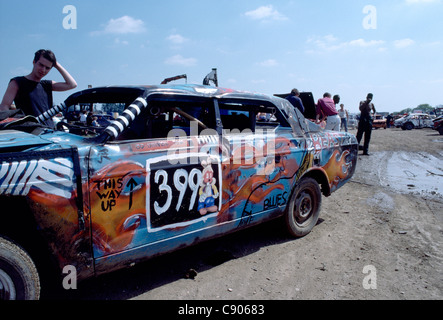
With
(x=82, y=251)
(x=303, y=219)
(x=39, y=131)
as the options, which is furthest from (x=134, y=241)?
(x=303, y=219)

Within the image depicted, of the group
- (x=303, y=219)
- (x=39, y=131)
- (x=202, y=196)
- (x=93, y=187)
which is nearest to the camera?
(x=93, y=187)

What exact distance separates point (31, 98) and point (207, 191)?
2.26 metres

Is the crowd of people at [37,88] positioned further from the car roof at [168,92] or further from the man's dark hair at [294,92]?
the man's dark hair at [294,92]

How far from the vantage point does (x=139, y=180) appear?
2.25 meters

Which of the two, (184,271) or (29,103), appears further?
(29,103)

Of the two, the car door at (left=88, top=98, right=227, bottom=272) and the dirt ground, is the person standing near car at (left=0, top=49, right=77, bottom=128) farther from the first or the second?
the dirt ground

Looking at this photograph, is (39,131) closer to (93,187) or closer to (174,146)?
(93,187)

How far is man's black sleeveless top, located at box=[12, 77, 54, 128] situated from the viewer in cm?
324

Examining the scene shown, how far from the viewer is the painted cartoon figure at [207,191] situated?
8.66ft

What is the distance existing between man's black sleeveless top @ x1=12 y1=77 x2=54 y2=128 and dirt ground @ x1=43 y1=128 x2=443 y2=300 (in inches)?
77.4

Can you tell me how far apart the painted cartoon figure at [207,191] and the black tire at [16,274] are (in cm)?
130

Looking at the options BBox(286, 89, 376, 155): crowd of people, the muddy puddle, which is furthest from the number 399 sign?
BBox(286, 89, 376, 155): crowd of people

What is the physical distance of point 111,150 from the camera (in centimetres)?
217

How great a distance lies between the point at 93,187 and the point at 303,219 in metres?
2.78
